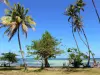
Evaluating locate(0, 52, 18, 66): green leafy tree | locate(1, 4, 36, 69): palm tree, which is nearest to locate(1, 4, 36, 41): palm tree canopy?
locate(1, 4, 36, 69): palm tree

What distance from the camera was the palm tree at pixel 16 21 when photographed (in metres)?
52.6

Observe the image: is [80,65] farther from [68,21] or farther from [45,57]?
[68,21]

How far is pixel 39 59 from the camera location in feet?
194

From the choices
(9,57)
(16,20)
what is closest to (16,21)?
(16,20)

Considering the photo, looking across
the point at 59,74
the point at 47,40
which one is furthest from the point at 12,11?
the point at 59,74

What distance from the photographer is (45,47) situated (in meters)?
57.8

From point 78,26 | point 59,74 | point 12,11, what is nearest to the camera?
point 59,74

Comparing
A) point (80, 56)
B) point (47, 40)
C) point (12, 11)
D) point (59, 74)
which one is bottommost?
point (59, 74)

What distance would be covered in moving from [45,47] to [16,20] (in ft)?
28.3

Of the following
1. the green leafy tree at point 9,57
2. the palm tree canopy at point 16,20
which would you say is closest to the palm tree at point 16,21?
the palm tree canopy at point 16,20

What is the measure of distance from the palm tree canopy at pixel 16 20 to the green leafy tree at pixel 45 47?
5.17 meters

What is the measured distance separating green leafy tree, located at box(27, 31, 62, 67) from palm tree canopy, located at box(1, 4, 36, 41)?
5.17m

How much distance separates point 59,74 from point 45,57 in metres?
16.7

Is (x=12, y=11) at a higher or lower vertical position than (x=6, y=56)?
higher
